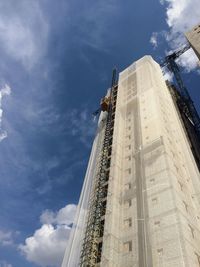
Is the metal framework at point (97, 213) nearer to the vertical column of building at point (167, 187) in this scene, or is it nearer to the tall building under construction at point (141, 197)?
the tall building under construction at point (141, 197)

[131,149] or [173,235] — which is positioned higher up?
[131,149]

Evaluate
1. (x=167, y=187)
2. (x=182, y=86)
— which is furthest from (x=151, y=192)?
(x=182, y=86)

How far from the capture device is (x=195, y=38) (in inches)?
1748

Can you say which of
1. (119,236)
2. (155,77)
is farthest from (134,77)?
(119,236)

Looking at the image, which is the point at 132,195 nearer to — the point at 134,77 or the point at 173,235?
the point at 173,235

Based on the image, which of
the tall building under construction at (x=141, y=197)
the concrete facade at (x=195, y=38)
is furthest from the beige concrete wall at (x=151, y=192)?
the concrete facade at (x=195, y=38)

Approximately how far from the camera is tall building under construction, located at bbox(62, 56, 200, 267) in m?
19.9

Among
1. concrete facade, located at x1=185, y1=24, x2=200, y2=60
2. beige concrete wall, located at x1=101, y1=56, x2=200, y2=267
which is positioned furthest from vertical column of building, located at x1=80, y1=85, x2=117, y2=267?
concrete facade, located at x1=185, y1=24, x2=200, y2=60

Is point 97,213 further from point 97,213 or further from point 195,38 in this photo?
point 195,38

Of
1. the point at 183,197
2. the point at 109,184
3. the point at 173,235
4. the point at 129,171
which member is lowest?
the point at 173,235

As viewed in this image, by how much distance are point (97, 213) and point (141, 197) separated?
464cm

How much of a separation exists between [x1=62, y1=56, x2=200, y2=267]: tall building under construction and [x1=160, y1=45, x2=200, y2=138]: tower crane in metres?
14.9

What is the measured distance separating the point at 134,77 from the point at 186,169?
21555 millimetres

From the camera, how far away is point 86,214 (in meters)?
27.3
